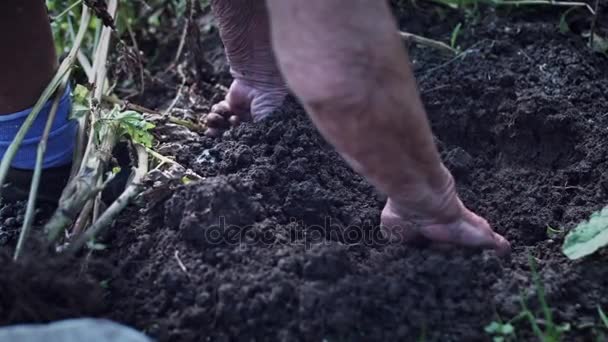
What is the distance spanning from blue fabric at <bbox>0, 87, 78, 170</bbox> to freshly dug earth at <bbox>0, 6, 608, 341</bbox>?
159 mm

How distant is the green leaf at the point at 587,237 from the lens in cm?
176

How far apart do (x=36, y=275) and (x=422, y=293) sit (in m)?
0.79

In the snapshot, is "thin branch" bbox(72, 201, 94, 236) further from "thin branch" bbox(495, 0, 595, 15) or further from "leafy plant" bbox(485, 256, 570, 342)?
"thin branch" bbox(495, 0, 595, 15)

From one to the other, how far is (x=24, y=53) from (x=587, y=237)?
4.70 feet

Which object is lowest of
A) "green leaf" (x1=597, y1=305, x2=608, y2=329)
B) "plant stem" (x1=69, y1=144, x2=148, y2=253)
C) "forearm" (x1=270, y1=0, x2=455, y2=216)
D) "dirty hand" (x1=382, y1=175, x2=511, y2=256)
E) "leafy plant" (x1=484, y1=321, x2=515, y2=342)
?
"green leaf" (x1=597, y1=305, x2=608, y2=329)

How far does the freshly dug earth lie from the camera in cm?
163

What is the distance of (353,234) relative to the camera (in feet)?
6.33

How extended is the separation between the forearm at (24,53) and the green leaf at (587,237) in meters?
1.37

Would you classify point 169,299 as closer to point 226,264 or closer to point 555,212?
point 226,264

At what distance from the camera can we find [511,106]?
231cm

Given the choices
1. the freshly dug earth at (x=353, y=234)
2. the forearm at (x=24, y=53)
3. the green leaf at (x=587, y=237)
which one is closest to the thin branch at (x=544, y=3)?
the freshly dug earth at (x=353, y=234)

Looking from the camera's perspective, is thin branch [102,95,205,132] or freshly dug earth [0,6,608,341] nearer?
freshly dug earth [0,6,608,341]

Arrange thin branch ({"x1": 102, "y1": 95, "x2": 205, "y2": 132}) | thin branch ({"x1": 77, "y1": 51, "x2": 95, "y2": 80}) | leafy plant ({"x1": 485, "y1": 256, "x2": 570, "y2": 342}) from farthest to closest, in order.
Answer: thin branch ({"x1": 77, "y1": 51, "x2": 95, "y2": 80})
thin branch ({"x1": 102, "y1": 95, "x2": 205, "y2": 132})
leafy plant ({"x1": 485, "y1": 256, "x2": 570, "y2": 342})

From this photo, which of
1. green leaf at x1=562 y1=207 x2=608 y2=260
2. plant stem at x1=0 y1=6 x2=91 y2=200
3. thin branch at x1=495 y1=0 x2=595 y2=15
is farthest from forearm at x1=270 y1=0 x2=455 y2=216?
thin branch at x1=495 y1=0 x2=595 y2=15
